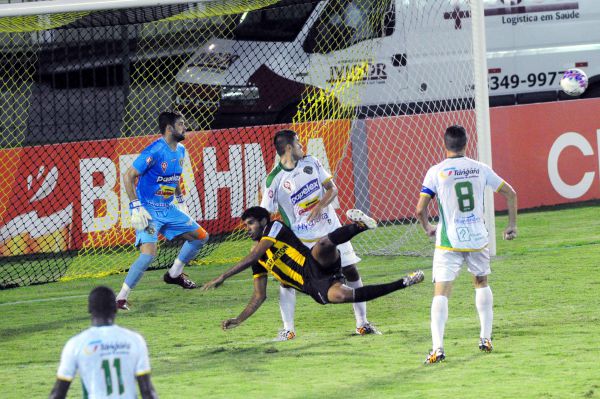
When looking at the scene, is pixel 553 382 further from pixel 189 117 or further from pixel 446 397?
pixel 189 117

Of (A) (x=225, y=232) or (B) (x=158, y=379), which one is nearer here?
(B) (x=158, y=379)

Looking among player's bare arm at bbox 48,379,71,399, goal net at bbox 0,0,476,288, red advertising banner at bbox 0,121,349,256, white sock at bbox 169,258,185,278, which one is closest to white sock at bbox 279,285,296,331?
white sock at bbox 169,258,185,278

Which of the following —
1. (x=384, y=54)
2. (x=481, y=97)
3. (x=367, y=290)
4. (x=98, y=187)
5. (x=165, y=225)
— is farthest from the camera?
(x=384, y=54)

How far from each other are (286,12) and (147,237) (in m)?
8.70

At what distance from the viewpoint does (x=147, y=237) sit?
13.1 metres

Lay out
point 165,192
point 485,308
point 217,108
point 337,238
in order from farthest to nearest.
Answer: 1. point 217,108
2. point 165,192
3. point 337,238
4. point 485,308

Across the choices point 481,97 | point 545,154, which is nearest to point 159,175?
point 481,97

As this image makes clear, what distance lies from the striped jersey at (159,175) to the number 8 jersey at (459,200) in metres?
4.24

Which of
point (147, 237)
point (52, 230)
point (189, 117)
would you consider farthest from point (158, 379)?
point (189, 117)

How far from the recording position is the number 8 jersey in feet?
31.3

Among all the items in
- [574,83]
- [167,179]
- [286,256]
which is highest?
[574,83]

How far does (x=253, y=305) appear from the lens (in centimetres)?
1055

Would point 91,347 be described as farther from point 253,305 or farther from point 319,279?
→ point 253,305

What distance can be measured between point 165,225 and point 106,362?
7.40 meters
